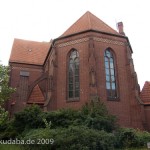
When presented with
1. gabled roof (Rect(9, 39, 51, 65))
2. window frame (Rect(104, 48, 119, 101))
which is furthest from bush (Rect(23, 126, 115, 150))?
gabled roof (Rect(9, 39, 51, 65))

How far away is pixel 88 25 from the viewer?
2498cm

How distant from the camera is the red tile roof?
2537cm

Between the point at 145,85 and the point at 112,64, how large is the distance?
16.2ft

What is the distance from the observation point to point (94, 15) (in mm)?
28359

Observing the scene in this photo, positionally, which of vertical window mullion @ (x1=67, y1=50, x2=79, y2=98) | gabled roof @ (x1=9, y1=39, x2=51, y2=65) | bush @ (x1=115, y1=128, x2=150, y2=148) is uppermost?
gabled roof @ (x1=9, y1=39, x2=51, y2=65)

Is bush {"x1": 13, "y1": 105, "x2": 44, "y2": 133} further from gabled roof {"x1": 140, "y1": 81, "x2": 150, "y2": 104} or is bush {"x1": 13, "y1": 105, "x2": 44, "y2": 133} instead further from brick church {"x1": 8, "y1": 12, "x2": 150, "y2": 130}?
gabled roof {"x1": 140, "y1": 81, "x2": 150, "y2": 104}

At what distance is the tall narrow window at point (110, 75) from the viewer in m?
22.5

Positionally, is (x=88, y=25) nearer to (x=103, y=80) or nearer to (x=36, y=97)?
(x=103, y=80)

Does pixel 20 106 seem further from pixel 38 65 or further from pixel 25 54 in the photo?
pixel 25 54

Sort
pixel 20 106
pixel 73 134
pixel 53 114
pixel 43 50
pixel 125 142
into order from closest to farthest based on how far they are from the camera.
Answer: pixel 73 134, pixel 125 142, pixel 53 114, pixel 20 106, pixel 43 50

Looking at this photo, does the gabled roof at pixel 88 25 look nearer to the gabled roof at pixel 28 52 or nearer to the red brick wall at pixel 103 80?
the red brick wall at pixel 103 80

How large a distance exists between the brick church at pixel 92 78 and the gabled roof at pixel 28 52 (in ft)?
20.1

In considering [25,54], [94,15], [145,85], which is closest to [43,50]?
[25,54]

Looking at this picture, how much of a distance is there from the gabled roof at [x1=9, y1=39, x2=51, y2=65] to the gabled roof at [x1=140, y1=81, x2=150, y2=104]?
46.8 feet
